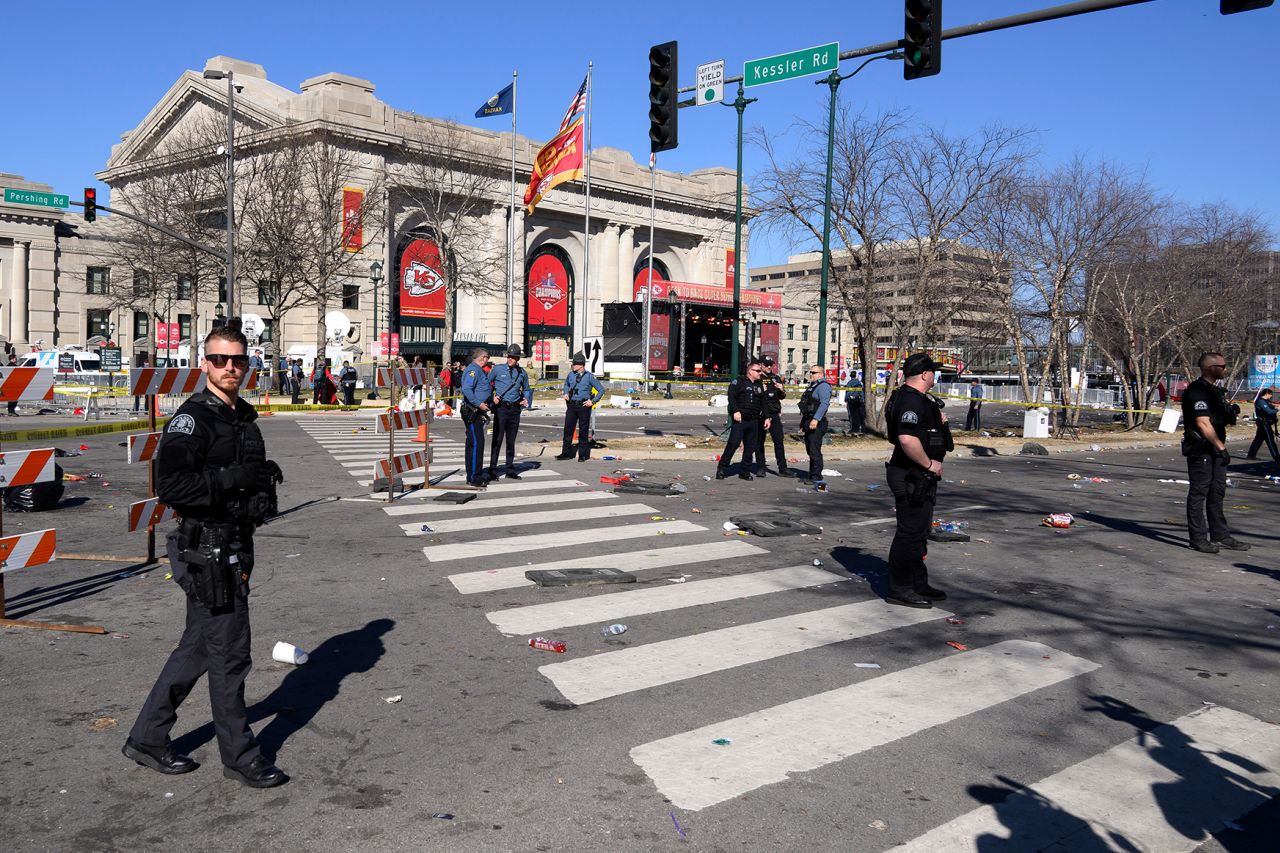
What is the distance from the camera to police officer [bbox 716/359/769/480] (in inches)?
595

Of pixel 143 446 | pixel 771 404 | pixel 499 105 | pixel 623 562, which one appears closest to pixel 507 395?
pixel 771 404

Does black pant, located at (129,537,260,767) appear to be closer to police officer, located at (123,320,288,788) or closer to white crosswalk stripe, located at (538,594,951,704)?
police officer, located at (123,320,288,788)

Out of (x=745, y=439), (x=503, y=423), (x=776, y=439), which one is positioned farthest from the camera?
(x=776, y=439)

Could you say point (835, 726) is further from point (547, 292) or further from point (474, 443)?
point (547, 292)

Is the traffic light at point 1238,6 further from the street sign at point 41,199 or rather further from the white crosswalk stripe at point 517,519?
the street sign at point 41,199

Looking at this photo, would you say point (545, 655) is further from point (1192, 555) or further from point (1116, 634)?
point (1192, 555)

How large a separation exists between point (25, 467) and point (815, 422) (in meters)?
10.9

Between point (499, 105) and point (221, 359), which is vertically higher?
point (499, 105)

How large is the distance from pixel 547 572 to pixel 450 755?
369cm

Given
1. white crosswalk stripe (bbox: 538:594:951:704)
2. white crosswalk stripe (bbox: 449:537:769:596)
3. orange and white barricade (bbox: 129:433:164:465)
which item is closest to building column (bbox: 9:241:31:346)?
orange and white barricade (bbox: 129:433:164:465)

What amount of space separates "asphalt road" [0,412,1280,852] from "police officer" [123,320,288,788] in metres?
0.18

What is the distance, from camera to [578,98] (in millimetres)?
33281

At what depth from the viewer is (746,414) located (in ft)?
49.7

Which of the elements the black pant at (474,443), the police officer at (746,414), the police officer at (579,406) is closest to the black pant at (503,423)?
the black pant at (474,443)
